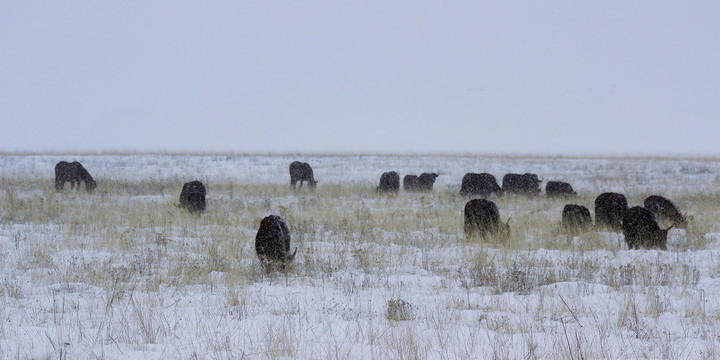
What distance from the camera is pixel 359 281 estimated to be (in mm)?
6949

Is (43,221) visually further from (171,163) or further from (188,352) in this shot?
(171,163)

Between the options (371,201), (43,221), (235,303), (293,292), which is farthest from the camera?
(371,201)

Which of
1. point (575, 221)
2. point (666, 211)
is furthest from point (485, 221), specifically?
point (666, 211)

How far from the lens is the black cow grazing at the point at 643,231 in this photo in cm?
934

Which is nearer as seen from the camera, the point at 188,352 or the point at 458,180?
the point at 188,352

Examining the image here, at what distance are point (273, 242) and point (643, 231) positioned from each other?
6.25 meters

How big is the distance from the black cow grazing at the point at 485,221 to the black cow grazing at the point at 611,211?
2776 mm

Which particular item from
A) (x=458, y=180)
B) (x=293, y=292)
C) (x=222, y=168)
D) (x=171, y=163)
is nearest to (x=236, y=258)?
(x=293, y=292)

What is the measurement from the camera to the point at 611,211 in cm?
1175

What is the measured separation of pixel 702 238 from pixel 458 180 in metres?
17.8

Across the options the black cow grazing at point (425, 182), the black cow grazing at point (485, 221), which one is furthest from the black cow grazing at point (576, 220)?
the black cow grazing at point (425, 182)

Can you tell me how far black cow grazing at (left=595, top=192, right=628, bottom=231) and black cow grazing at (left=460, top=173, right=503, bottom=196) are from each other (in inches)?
300

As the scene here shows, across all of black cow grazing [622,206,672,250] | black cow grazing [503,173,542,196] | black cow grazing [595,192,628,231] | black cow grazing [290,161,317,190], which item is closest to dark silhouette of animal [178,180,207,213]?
black cow grazing [290,161,317,190]

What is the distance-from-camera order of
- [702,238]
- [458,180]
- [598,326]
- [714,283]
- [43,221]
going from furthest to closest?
[458,180] → [43,221] → [702,238] → [714,283] → [598,326]
